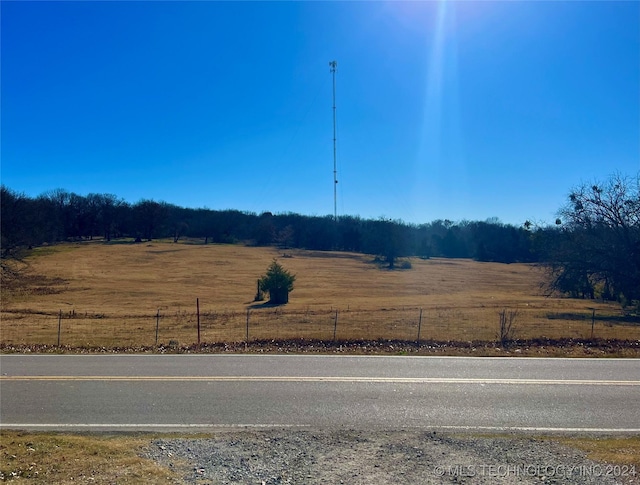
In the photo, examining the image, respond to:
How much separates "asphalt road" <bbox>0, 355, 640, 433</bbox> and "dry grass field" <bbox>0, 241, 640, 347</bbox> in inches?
174

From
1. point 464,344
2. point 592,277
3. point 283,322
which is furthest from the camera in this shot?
point 592,277

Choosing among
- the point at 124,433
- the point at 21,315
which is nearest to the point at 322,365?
the point at 124,433

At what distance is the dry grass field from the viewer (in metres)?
18.6

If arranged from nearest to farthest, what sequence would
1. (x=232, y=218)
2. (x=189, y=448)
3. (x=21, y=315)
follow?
1. (x=189, y=448)
2. (x=21, y=315)
3. (x=232, y=218)

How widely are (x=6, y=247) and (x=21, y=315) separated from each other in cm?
Result: 2272

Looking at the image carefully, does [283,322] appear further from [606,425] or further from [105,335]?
[606,425]

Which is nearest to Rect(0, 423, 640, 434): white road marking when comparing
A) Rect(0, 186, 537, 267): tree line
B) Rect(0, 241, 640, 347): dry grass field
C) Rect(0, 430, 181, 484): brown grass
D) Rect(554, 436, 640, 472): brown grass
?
Rect(554, 436, 640, 472): brown grass

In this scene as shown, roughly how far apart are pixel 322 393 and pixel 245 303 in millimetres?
27018

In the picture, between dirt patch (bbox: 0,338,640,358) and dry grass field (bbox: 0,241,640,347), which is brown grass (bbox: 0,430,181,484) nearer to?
dirt patch (bbox: 0,338,640,358)

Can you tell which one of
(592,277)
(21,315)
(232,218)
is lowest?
(21,315)

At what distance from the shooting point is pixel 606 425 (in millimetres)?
7289

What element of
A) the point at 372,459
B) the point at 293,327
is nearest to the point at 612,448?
the point at 372,459

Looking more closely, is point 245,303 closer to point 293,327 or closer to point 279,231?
point 293,327

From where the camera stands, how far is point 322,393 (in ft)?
29.3
